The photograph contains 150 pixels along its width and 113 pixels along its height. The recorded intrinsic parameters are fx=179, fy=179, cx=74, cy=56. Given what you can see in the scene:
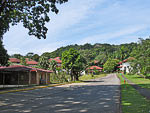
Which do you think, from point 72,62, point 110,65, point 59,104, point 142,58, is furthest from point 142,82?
point 110,65

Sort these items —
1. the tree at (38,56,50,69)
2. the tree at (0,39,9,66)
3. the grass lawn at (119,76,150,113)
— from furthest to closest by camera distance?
the tree at (38,56,50,69) < the tree at (0,39,9,66) < the grass lawn at (119,76,150,113)

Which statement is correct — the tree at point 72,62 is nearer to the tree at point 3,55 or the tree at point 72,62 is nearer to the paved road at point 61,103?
the tree at point 3,55

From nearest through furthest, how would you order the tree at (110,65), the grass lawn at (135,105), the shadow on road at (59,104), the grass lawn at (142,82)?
1. the grass lawn at (135,105)
2. the shadow on road at (59,104)
3. the grass lawn at (142,82)
4. the tree at (110,65)

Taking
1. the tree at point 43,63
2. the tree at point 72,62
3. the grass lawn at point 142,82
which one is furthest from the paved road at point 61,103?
the tree at point 43,63

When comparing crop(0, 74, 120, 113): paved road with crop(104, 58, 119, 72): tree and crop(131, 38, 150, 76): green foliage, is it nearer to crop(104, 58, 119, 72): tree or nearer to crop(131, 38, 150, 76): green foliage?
crop(131, 38, 150, 76): green foliage

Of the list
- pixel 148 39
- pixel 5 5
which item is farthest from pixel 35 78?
pixel 148 39

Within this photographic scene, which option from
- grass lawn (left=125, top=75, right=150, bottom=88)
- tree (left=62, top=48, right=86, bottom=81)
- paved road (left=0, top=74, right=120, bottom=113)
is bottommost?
grass lawn (left=125, top=75, right=150, bottom=88)

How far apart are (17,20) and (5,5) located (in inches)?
101

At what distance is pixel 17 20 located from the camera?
15.7 metres

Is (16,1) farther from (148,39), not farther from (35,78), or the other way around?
(148,39)

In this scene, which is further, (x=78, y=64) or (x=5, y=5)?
(x=78, y=64)

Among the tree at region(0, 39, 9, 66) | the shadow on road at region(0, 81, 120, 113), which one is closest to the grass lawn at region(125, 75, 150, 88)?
the shadow on road at region(0, 81, 120, 113)

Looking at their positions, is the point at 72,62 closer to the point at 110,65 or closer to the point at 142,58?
the point at 142,58

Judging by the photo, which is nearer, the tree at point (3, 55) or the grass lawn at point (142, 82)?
the tree at point (3, 55)
